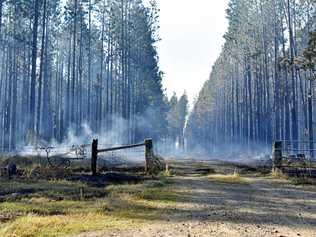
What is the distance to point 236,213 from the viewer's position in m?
8.80

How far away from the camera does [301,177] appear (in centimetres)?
1611

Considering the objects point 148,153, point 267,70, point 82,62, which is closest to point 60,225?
point 148,153

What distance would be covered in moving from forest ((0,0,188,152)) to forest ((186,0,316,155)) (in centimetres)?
1135

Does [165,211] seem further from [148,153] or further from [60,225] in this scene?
[148,153]

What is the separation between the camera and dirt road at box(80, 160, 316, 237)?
7.01 m

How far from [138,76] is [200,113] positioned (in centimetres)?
4683

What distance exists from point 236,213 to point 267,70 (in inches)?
1645

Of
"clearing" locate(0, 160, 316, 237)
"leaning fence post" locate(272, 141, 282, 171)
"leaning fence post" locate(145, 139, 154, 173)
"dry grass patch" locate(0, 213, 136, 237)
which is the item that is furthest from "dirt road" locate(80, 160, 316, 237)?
"leaning fence post" locate(272, 141, 282, 171)

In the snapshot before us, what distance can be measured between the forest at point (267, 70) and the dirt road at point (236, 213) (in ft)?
51.2

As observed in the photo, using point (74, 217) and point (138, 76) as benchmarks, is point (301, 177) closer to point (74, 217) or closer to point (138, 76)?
point (74, 217)

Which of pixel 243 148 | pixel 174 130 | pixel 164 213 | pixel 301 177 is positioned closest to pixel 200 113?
pixel 174 130

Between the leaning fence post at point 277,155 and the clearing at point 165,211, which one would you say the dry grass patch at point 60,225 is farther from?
the leaning fence post at point 277,155

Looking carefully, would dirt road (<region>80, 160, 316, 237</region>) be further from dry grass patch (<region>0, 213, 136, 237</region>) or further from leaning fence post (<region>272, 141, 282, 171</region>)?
leaning fence post (<region>272, 141, 282, 171</region>)

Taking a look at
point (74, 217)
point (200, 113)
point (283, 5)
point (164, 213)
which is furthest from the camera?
point (200, 113)
